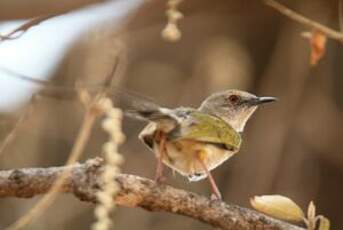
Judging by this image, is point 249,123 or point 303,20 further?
point 249,123

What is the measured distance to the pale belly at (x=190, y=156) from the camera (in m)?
2.45

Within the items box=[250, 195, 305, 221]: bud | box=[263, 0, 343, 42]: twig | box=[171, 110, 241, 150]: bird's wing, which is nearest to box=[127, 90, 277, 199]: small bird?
box=[171, 110, 241, 150]: bird's wing

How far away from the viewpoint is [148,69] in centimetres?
488

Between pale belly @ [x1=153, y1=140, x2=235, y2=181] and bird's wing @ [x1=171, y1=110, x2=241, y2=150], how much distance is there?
25 millimetres

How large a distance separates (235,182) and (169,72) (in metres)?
0.73

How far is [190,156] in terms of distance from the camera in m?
2.50

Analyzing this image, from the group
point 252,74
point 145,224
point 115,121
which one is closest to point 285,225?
point 115,121

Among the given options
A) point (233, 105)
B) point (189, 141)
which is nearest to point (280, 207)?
point (189, 141)

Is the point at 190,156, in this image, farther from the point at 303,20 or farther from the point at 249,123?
the point at 249,123

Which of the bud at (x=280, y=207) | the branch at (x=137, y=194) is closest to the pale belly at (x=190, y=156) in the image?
the branch at (x=137, y=194)

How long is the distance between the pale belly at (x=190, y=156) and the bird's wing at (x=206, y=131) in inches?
1.0

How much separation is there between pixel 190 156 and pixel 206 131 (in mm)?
85

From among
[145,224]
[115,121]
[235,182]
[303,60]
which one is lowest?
[145,224]

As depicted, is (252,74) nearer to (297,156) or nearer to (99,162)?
(297,156)
